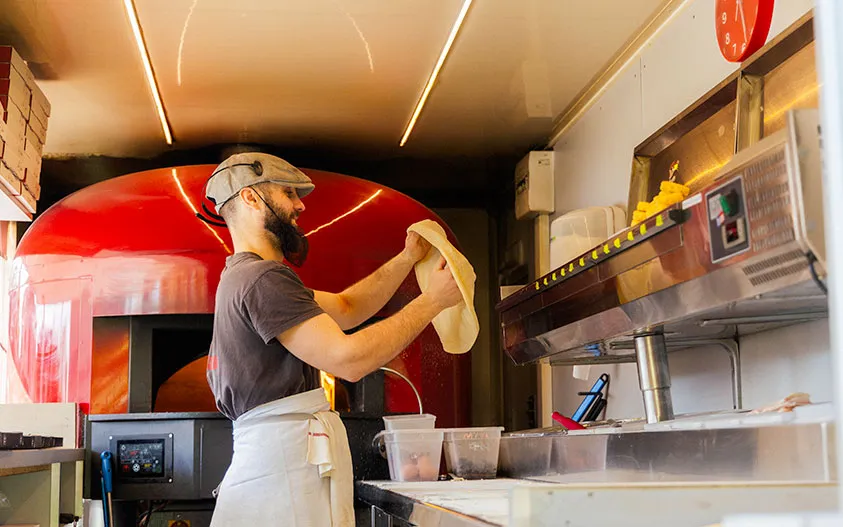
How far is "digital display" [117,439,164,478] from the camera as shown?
3.54 m

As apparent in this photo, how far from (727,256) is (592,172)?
2.83 meters

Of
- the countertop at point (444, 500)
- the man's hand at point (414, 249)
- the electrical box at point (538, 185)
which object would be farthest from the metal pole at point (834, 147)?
the electrical box at point (538, 185)

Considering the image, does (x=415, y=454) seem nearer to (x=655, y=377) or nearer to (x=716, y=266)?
(x=655, y=377)

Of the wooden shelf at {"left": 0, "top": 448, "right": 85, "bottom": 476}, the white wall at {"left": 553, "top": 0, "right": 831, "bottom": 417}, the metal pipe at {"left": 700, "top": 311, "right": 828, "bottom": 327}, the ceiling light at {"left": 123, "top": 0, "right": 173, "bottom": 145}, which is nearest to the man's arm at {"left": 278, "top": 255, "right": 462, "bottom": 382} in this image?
the metal pipe at {"left": 700, "top": 311, "right": 828, "bottom": 327}

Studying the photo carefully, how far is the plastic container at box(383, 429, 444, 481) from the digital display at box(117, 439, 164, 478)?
104cm

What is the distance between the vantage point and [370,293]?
9.37ft

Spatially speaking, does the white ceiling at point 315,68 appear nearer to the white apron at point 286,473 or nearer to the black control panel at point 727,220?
the white apron at point 286,473

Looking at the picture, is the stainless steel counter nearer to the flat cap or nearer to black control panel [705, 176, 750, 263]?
black control panel [705, 176, 750, 263]

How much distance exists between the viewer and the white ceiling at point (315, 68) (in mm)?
3500

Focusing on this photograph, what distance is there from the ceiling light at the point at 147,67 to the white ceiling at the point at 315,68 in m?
0.03

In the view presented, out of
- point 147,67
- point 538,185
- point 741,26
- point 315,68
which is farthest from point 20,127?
point 741,26

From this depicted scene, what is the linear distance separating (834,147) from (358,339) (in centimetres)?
188

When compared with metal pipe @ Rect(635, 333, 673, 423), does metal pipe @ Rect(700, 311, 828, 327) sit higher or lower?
higher

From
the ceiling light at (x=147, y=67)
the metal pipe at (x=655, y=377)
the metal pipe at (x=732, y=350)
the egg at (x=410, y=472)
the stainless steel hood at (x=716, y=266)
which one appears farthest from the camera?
the ceiling light at (x=147, y=67)
